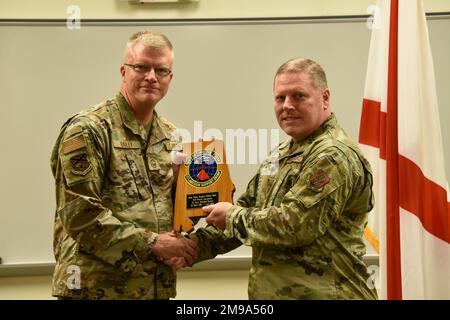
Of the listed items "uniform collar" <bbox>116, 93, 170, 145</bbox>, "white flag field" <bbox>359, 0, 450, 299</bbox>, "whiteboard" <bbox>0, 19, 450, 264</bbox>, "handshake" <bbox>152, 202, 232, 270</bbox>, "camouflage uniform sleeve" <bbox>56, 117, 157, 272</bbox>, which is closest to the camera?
"camouflage uniform sleeve" <bbox>56, 117, 157, 272</bbox>

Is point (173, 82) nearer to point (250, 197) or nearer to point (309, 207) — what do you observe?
point (250, 197)

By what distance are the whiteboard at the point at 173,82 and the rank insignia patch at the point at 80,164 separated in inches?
58.9

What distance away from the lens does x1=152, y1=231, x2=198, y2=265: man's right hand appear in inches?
79.9

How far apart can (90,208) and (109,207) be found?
12 centimetres

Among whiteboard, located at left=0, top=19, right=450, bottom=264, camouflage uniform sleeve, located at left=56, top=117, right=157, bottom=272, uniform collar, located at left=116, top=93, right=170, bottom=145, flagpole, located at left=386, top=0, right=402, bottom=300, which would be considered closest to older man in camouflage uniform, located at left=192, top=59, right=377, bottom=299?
camouflage uniform sleeve, located at left=56, top=117, right=157, bottom=272

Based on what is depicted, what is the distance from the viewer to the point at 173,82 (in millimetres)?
3432

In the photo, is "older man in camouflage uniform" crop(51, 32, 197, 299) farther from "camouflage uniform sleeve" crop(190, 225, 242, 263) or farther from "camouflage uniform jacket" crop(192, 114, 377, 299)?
"camouflage uniform jacket" crop(192, 114, 377, 299)

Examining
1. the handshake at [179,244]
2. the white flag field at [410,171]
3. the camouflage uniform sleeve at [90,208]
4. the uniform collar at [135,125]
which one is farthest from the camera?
the white flag field at [410,171]

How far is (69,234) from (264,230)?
747 millimetres

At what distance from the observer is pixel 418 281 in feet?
8.50

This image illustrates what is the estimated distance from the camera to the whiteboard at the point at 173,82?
3.34m

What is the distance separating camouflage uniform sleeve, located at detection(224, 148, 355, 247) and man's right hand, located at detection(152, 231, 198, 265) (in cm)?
35

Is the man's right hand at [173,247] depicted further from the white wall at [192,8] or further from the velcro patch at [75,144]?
the white wall at [192,8]

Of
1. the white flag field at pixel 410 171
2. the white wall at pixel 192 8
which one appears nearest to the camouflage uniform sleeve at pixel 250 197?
the white flag field at pixel 410 171
